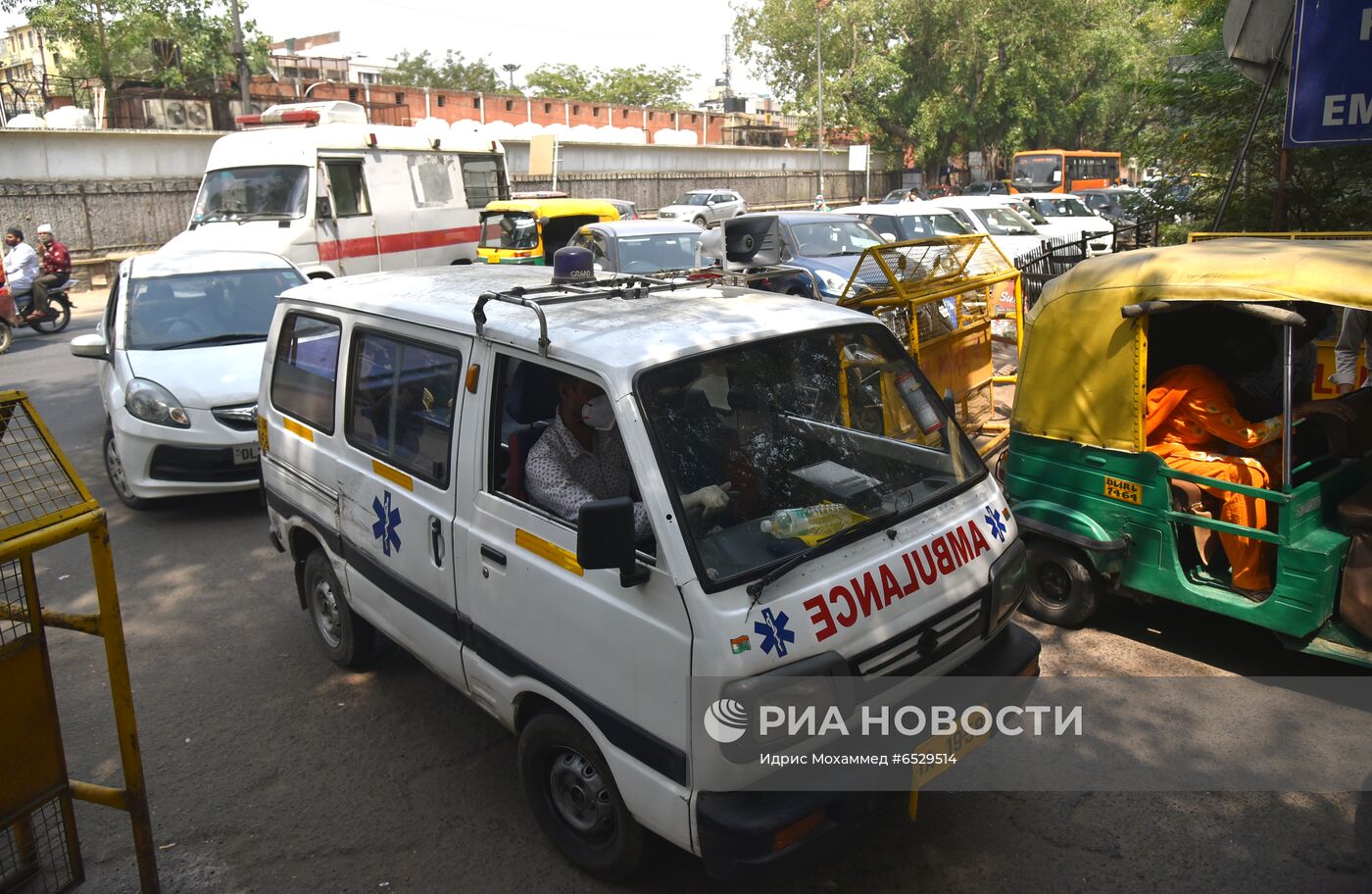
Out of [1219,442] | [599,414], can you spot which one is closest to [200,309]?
[599,414]

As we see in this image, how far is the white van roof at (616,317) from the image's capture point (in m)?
3.21

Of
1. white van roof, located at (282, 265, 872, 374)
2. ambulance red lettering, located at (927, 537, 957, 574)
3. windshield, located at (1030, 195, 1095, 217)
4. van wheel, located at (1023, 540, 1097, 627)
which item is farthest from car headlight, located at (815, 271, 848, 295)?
windshield, located at (1030, 195, 1095, 217)

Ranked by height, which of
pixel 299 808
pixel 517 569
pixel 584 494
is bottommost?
pixel 299 808

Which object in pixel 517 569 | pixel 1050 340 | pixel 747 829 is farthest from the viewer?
pixel 1050 340

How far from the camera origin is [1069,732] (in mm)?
4266

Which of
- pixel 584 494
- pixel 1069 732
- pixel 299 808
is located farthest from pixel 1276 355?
pixel 299 808

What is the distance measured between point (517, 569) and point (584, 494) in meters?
0.35

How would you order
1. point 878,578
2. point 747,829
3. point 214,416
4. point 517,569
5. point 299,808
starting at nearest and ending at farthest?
1. point 747,829
2. point 878,578
3. point 517,569
4. point 299,808
5. point 214,416

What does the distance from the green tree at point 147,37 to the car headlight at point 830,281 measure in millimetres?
28914

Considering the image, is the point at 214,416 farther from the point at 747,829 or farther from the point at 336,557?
the point at 747,829

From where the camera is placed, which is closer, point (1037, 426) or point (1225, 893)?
point (1225, 893)

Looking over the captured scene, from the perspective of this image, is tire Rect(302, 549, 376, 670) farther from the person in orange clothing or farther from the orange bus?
the orange bus

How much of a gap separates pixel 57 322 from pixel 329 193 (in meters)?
6.41

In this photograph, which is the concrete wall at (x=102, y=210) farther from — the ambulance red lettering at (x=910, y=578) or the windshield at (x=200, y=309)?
the ambulance red lettering at (x=910, y=578)
